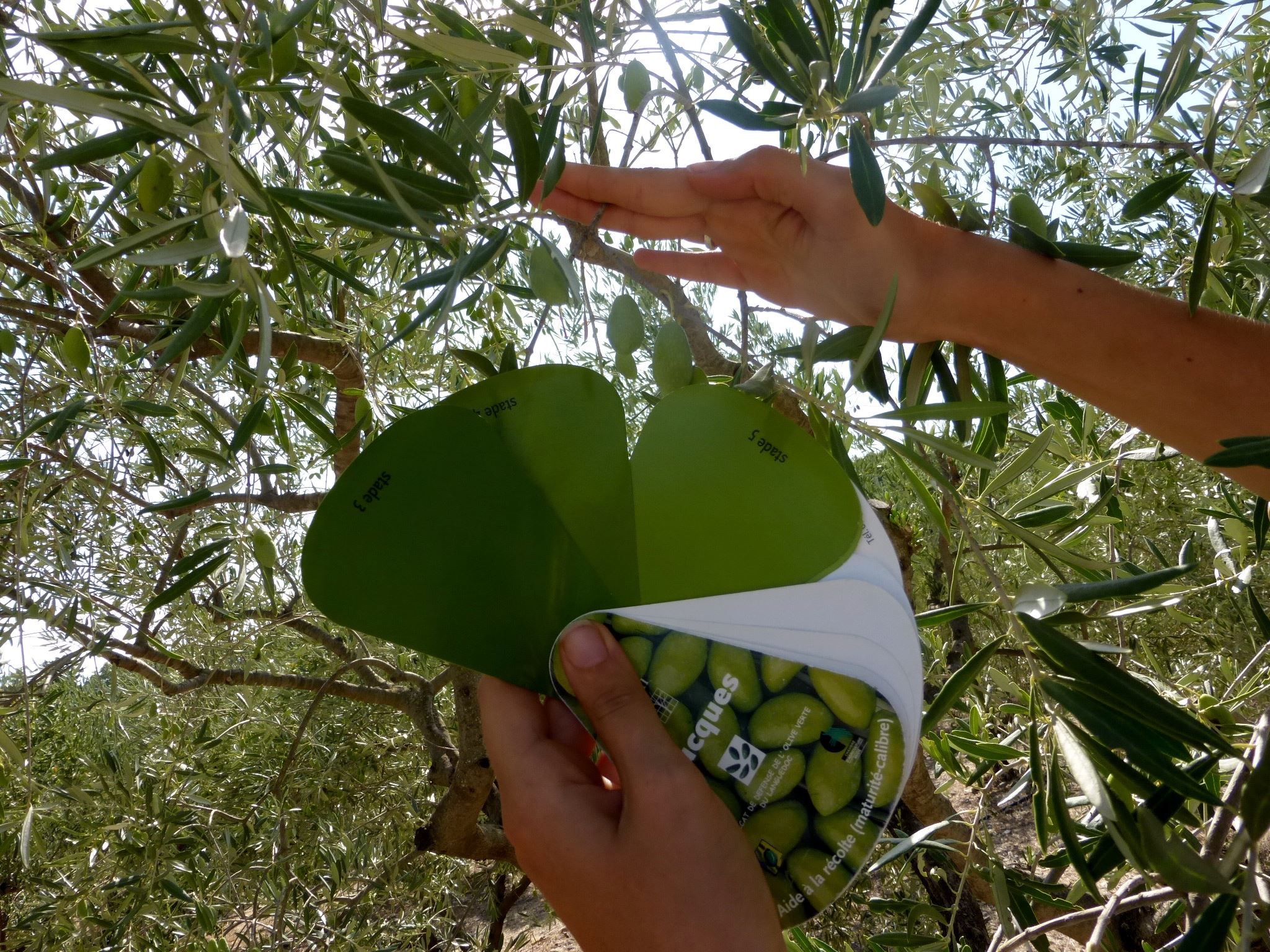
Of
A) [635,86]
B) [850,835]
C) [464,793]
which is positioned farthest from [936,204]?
A: [464,793]

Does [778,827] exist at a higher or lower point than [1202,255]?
lower

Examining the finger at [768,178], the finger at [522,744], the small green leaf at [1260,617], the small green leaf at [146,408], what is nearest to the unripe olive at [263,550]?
the small green leaf at [146,408]

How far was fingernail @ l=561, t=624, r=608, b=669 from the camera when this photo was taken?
0.71m

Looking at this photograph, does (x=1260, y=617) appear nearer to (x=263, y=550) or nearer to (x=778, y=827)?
(x=778, y=827)

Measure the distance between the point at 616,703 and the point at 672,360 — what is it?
1.07 feet

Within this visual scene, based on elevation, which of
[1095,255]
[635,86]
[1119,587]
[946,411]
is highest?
[635,86]

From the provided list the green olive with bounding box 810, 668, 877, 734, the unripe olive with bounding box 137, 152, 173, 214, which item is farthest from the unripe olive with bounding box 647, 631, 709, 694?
the unripe olive with bounding box 137, 152, 173, 214

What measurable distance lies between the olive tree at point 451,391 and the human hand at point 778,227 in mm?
46

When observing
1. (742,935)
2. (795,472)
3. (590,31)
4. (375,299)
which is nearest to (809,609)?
(795,472)

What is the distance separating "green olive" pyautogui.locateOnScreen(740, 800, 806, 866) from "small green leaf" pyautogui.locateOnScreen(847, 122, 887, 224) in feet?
1.71

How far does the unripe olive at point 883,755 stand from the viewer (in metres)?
0.69

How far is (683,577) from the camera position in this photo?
75cm

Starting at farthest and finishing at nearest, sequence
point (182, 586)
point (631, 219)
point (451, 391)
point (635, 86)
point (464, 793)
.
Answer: point (464, 793) → point (451, 391) → point (182, 586) → point (631, 219) → point (635, 86)

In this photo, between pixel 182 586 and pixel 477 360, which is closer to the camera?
pixel 477 360
